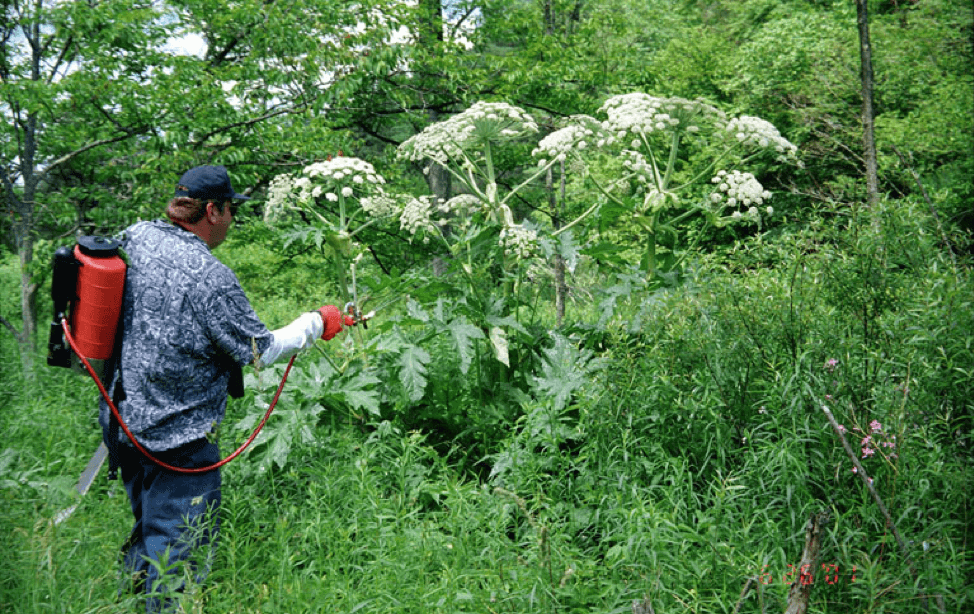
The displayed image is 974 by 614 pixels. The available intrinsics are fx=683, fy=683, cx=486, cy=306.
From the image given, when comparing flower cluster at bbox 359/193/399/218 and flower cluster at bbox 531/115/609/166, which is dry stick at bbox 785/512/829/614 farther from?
flower cluster at bbox 359/193/399/218

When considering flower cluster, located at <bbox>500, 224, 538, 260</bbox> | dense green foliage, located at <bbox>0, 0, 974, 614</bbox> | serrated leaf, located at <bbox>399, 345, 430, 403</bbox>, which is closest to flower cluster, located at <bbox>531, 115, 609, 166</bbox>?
dense green foliage, located at <bbox>0, 0, 974, 614</bbox>

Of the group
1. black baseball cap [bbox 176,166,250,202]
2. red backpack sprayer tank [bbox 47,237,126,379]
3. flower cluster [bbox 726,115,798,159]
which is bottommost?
red backpack sprayer tank [bbox 47,237,126,379]

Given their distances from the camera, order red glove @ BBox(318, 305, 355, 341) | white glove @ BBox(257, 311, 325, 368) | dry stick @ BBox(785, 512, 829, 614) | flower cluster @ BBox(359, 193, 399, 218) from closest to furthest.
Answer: dry stick @ BBox(785, 512, 829, 614)
white glove @ BBox(257, 311, 325, 368)
red glove @ BBox(318, 305, 355, 341)
flower cluster @ BBox(359, 193, 399, 218)

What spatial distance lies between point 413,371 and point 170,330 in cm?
175

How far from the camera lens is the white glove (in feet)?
10.7

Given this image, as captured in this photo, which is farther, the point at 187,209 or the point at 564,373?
the point at 564,373

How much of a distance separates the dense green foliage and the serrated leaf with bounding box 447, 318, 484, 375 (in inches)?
0.6

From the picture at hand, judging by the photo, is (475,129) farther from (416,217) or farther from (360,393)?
(360,393)

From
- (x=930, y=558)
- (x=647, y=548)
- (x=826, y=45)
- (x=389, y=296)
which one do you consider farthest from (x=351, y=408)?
(x=826, y=45)

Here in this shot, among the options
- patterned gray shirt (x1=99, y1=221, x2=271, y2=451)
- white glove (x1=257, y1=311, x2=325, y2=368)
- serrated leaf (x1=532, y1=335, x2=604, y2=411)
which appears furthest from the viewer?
serrated leaf (x1=532, y1=335, x2=604, y2=411)

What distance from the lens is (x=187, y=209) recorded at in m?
3.31

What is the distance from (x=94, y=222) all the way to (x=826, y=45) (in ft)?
42.1

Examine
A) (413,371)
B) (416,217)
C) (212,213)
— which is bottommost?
(413,371)

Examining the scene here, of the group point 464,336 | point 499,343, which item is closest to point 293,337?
point 464,336
